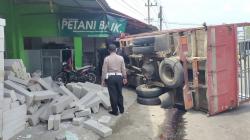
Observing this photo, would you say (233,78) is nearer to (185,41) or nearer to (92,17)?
(185,41)

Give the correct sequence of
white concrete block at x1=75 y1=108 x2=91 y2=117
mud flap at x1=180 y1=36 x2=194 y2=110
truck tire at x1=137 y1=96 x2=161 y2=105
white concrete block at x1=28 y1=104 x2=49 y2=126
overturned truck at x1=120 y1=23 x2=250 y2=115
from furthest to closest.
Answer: truck tire at x1=137 y1=96 x2=161 y2=105, mud flap at x1=180 y1=36 x2=194 y2=110, overturned truck at x1=120 y1=23 x2=250 y2=115, white concrete block at x1=75 y1=108 x2=91 y2=117, white concrete block at x1=28 y1=104 x2=49 y2=126

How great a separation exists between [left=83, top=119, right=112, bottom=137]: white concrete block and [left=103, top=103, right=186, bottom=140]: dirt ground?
117 mm

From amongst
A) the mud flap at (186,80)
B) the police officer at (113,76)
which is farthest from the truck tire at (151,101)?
the police officer at (113,76)

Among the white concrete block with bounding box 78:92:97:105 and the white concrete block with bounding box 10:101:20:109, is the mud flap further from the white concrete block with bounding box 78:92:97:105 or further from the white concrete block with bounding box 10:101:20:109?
the white concrete block with bounding box 10:101:20:109

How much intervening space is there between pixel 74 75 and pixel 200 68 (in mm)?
6156

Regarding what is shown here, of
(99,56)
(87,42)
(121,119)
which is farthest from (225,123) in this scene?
(87,42)

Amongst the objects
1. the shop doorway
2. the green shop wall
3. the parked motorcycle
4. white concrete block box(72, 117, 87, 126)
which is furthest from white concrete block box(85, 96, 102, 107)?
the shop doorway

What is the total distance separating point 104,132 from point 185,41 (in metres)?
3.91

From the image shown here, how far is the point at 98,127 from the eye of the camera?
7.70m

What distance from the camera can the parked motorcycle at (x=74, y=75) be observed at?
14.4 metres

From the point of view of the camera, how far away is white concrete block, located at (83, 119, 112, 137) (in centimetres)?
751

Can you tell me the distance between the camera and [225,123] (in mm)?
8758

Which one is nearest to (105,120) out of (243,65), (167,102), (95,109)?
(95,109)

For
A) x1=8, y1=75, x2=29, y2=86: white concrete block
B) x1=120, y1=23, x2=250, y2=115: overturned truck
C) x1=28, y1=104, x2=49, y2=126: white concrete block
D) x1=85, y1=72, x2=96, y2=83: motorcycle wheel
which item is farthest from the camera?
x1=85, y1=72, x2=96, y2=83: motorcycle wheel
